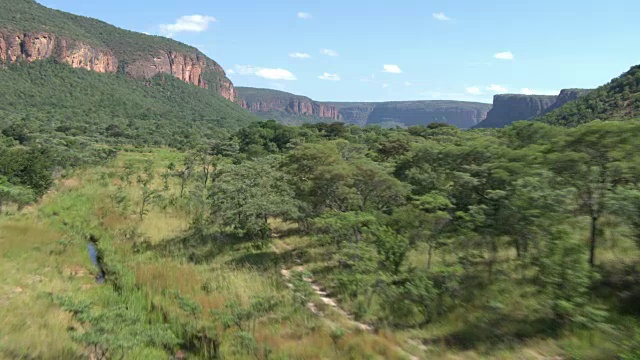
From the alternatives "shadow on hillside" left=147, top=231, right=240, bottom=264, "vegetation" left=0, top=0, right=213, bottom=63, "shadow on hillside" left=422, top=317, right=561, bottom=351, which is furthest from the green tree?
"vegetation" left=0, top=0, right=213, bottom=63

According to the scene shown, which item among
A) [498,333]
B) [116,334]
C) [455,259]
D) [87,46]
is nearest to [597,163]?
[455,259]

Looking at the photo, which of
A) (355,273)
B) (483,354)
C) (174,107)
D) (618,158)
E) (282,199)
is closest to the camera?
(483,354)

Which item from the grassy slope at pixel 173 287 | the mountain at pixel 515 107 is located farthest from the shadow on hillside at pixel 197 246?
the mountain at pixel 515 107

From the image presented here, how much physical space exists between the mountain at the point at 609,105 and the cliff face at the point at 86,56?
126810 millimetres

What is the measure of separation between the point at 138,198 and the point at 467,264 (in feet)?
76.3

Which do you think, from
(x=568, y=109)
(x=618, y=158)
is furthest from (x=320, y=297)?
(x=568, y=109)

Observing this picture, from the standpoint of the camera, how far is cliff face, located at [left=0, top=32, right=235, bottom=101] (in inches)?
4513

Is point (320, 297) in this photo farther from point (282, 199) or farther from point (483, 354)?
point (282, 199)

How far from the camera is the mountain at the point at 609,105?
1845 inches

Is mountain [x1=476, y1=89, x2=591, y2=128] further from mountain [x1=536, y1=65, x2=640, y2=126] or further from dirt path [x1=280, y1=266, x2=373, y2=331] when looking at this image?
dirt path [x1=280, y1=266, x2=373, y2=331]

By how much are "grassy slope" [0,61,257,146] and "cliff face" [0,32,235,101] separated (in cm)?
261

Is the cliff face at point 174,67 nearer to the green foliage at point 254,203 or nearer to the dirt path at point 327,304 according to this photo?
the green foliage at point 254,203

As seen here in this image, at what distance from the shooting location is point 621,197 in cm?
980

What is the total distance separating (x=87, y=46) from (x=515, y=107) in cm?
16072
